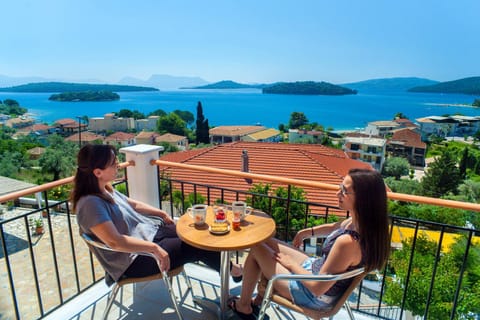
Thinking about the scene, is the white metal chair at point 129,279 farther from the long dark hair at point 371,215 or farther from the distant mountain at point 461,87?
the distant mountain at point 461,87

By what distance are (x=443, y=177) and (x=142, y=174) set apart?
1187 inches

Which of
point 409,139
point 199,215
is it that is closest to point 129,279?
point 199,215

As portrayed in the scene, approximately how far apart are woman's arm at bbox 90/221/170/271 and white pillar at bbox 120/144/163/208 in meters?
1.29

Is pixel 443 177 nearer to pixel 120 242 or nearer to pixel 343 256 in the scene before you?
pixel 343 256

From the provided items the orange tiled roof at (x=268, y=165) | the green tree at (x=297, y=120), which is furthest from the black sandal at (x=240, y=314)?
the green tree at (x=297, y=120)

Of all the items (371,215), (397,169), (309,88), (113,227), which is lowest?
(397,169)

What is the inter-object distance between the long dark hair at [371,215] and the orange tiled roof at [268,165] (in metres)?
9.94

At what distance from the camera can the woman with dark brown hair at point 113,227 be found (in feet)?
5.11

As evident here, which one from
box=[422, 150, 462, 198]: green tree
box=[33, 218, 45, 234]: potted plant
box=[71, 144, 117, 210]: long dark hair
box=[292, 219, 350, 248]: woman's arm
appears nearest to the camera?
box=[71, 144, 117, 210]: long dark hair

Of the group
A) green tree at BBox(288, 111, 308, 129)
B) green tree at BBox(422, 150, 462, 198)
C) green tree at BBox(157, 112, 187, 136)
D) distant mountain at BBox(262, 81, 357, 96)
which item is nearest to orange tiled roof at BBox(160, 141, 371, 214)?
green tree at BBox(422, 150, 462, 198)

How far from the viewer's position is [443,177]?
2561 cm

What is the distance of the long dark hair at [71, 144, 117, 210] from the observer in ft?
5.49

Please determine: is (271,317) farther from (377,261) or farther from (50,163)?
(50,163)

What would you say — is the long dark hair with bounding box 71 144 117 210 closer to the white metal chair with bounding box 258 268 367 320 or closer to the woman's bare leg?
the woman's bare leg
